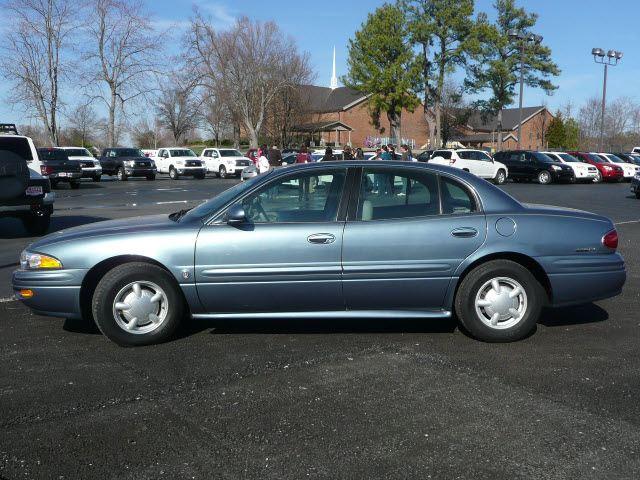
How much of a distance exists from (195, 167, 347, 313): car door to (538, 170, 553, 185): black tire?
2892 cm

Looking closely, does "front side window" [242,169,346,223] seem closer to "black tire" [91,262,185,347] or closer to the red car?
"black tire" [91,262,185,347]

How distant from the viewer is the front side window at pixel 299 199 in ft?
16.6

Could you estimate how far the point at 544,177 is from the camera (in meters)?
31.6

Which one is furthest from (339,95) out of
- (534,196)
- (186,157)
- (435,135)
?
(534,196)

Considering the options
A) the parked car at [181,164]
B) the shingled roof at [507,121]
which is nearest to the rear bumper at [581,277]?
the parked car at [181,164]

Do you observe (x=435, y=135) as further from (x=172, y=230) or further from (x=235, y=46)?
(x=172, y=230)

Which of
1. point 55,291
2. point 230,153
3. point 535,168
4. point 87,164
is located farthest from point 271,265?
point 230,153

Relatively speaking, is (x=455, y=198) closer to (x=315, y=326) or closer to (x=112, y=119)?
(x=315, y=326)

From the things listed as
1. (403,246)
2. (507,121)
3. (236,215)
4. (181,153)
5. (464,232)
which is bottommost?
(403,246)

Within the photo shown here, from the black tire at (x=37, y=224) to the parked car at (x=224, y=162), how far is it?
83.3 feet

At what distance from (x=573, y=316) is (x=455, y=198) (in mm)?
1869

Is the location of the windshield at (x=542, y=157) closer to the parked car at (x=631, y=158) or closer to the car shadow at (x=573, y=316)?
the parked car at (x=631, y=158)

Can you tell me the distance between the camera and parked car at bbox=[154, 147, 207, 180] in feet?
119

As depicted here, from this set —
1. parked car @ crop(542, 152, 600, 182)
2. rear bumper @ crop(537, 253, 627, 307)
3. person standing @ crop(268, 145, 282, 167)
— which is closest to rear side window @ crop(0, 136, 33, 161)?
person standing @ crop(268, 145, 282, 167)
